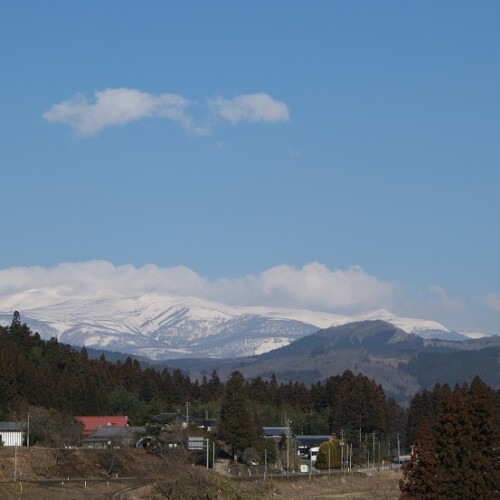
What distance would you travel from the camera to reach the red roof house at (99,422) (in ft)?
320

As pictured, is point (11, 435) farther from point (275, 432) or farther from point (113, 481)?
point (275, 432)

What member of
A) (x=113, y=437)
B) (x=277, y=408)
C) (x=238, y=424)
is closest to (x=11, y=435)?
(x=113, y=437)

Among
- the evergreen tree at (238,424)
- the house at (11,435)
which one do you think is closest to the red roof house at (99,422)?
the house at (11,435)

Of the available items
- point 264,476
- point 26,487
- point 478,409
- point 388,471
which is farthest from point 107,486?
point 388,471

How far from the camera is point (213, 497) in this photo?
6712cm

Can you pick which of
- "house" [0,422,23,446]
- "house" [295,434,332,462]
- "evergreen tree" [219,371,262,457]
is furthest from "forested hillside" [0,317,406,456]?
"house" [295,434,332,462]

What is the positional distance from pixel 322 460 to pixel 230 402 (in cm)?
1419

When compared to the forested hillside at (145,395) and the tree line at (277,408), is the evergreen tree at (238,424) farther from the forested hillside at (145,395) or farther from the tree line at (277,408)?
the forested hillside at (145,395)

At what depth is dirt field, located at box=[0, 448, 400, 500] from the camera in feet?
215

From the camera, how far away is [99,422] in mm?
100562

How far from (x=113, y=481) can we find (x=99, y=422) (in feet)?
92.2

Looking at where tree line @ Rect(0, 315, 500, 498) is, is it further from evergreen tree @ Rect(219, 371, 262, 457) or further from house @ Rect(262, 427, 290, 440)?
house @ Rect(262, 427, 290, 440)

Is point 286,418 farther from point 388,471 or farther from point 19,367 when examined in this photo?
point 19,367

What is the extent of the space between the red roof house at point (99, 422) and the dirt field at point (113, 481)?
33.6 feet
